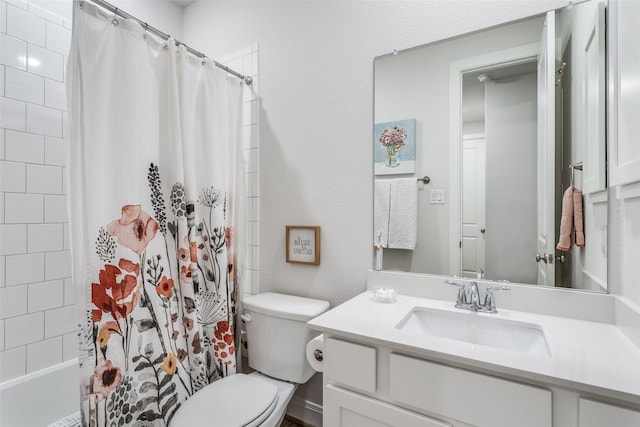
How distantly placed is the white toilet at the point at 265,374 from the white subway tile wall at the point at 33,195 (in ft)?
2.93

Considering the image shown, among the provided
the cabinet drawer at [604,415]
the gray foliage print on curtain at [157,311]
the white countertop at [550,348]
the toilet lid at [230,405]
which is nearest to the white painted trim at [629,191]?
the white countertop at [550,348]

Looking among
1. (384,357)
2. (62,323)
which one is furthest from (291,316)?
(62,323)

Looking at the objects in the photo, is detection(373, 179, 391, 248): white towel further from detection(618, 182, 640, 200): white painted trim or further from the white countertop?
detection(618, 182, 640, 200): white painted trim

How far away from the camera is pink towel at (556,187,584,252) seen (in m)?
1.11

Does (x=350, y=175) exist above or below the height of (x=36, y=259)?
above

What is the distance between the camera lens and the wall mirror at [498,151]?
111 centimetres

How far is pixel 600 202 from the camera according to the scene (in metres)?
1.06

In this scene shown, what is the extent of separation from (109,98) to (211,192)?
563mm

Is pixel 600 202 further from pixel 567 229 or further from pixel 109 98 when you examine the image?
pixel 109 98

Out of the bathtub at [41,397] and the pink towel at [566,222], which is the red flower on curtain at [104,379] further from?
the pink towel at [566,222]

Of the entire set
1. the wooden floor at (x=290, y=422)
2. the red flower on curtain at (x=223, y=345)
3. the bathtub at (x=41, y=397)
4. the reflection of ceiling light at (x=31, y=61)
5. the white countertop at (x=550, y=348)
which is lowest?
the wooden floor at (x=290, y=422)

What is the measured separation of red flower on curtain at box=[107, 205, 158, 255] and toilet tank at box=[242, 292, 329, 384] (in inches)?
22.6

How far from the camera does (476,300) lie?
1.19 meters

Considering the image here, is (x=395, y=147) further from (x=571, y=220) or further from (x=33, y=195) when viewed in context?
(x=33, y=195)
